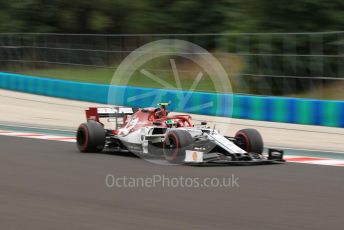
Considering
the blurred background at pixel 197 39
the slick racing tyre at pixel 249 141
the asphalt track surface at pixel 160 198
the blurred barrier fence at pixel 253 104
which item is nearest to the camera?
the asphalt track surface at pixel 160 198

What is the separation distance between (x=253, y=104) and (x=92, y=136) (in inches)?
271

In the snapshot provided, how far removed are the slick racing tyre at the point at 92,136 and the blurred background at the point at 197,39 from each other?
7239 mm

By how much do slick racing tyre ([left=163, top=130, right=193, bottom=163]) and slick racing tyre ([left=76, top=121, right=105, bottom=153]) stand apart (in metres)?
1.49

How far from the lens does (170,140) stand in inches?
376

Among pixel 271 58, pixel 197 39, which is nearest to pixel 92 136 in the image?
pixel 271 58

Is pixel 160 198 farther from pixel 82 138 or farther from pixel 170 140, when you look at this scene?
pixel 82 138

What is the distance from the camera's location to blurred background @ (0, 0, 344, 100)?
17531 millimetres

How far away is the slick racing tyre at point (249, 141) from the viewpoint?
10070 millimetres

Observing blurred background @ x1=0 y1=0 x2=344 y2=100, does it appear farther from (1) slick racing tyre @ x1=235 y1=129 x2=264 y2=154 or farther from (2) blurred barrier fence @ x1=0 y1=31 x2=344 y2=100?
(1) slick racing tyre @ x1=235 y1=129 x2=264 y2=154

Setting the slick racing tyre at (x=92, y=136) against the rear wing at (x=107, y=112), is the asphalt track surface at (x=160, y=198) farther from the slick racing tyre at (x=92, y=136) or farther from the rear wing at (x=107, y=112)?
the rear wing at (x=107, y=112)

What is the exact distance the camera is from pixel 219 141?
9.53 m

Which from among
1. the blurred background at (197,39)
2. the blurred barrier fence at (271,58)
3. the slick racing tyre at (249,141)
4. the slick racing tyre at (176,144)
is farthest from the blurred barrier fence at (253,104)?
the slick racing tyre at (176,144)

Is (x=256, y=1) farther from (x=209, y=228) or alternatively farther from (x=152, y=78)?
(x=209, y=228)

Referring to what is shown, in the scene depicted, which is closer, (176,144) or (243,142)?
(176,144)
